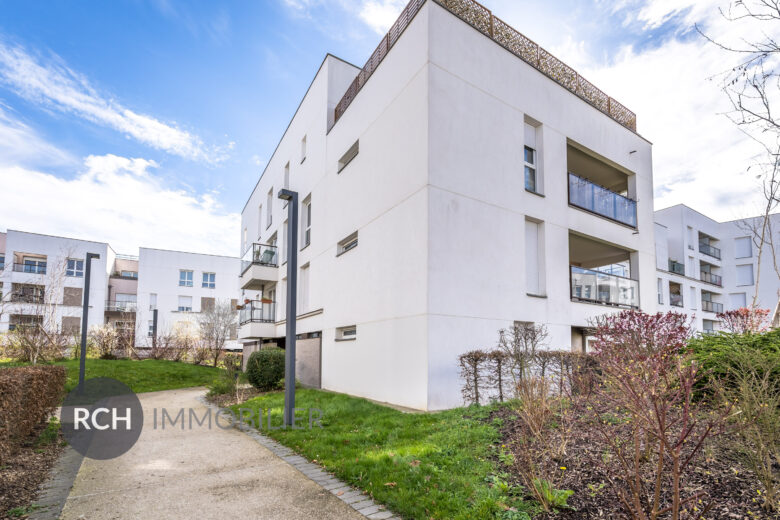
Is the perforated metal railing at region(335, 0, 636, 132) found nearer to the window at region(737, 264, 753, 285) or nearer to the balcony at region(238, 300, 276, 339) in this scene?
the balcony at region(238, 300, 276, 339)

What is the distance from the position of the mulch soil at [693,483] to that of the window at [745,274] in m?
40.4

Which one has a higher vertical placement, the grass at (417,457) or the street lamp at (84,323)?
the street lamp at (84,323)

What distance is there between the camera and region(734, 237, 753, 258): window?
35.6 m

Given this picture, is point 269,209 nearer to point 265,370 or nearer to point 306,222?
point 306,222

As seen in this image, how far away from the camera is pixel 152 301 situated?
40.0 metres

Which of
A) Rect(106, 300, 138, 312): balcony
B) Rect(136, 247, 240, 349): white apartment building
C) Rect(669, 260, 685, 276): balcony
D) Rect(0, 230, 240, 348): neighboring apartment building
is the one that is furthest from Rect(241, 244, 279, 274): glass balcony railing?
Rect(669, 260, 685, 276): balcony

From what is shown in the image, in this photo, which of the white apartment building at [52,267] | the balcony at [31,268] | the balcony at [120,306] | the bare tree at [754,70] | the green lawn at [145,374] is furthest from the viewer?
the balcony at [120,306]

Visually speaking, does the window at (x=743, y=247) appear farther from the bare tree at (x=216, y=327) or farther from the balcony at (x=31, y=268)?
the balcony at (x=31, y=268)

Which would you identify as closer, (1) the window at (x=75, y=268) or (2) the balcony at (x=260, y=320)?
(2) the balcony at (x=260, y=320)

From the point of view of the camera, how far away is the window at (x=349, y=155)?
505 inches

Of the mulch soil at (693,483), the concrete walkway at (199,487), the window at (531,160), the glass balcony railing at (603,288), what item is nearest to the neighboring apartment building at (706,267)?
the glass balcony railing at (603,288)

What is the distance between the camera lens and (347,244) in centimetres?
1302

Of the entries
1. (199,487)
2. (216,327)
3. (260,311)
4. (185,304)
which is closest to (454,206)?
(199,487)

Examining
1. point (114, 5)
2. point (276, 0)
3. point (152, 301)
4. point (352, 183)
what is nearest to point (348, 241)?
point (352, 183)
